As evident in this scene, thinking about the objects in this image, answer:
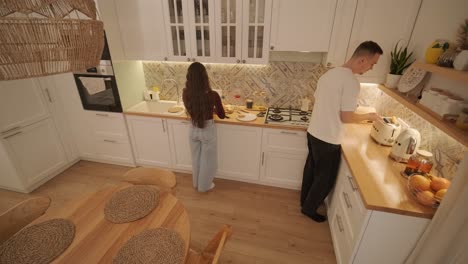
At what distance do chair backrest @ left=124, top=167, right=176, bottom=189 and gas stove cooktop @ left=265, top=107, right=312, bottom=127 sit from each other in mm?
1205

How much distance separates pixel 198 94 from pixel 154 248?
4.32 feet

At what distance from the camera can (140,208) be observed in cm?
138

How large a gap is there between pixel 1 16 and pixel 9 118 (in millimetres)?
2570

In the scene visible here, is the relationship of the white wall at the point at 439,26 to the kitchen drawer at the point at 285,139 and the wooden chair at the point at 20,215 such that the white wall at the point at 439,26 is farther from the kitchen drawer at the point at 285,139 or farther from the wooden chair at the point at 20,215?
the wooden chair at the point at 20,215

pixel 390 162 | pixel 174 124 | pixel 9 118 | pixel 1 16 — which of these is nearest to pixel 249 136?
pixel 174 124

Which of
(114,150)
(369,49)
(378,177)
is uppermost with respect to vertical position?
(369,49)

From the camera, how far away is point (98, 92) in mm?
2688

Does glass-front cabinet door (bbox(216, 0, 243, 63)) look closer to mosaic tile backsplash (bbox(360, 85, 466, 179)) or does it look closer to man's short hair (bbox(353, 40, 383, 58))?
man's short hair (bbox(353, 40, 383, 58))

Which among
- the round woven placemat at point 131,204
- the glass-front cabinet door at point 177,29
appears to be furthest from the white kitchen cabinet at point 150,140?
the round woven placemat at point 131,204

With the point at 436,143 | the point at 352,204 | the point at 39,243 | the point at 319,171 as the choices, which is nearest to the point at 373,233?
the point at 352,204

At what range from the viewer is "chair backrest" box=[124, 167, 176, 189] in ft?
5.49

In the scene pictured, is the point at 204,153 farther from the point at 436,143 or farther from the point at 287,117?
the point at 436,143

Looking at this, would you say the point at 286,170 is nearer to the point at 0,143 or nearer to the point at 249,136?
the point at 249,136

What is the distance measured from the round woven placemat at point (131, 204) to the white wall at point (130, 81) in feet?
5.09
